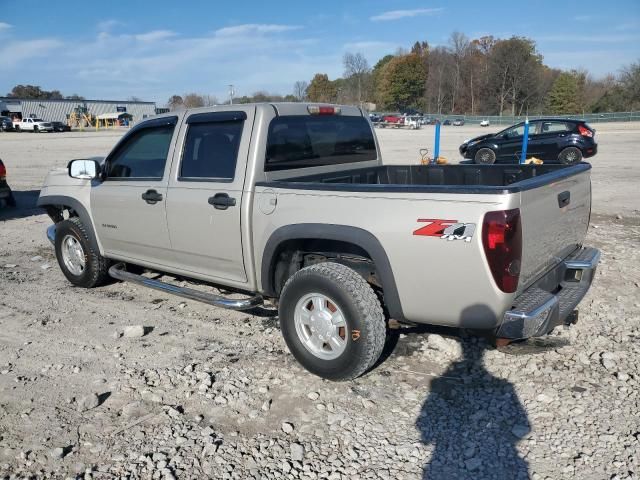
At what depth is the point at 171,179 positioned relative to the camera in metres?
4.44

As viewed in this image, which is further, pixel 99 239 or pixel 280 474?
pixel 99 239

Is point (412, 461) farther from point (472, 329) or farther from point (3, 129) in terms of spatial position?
point (3, 129)

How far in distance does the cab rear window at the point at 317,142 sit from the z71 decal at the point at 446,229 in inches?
58.2

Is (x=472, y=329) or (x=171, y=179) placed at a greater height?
(x=171, y=179)

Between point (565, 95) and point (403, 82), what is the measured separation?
109ft

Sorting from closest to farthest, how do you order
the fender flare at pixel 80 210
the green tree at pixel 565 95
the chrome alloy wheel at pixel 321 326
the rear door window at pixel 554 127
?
the chrome alloy wheel at pixel 321 326 → the fender flare at pixel 80 210 → the rear door window at pixel 554 127 → the green tree at pixel 565 95

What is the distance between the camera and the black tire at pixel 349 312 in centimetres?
337

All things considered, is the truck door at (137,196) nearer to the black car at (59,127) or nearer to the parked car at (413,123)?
the parked car at (413,123)

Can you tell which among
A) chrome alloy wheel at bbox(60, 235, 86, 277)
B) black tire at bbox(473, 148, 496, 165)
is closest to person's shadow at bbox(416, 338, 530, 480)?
A: chrome alloy wheel at bbox(60, 235, 86, 277)

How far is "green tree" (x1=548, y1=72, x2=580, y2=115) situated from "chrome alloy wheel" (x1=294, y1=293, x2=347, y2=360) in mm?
85133

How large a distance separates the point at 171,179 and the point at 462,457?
310cm

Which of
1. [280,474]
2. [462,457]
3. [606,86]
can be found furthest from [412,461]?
[606,86]

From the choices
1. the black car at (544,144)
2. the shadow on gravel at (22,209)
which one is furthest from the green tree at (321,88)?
the shadow on gravel at (22,209)

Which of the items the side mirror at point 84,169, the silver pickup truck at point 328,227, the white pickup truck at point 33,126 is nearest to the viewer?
the silver pickup truck at point 328,227
